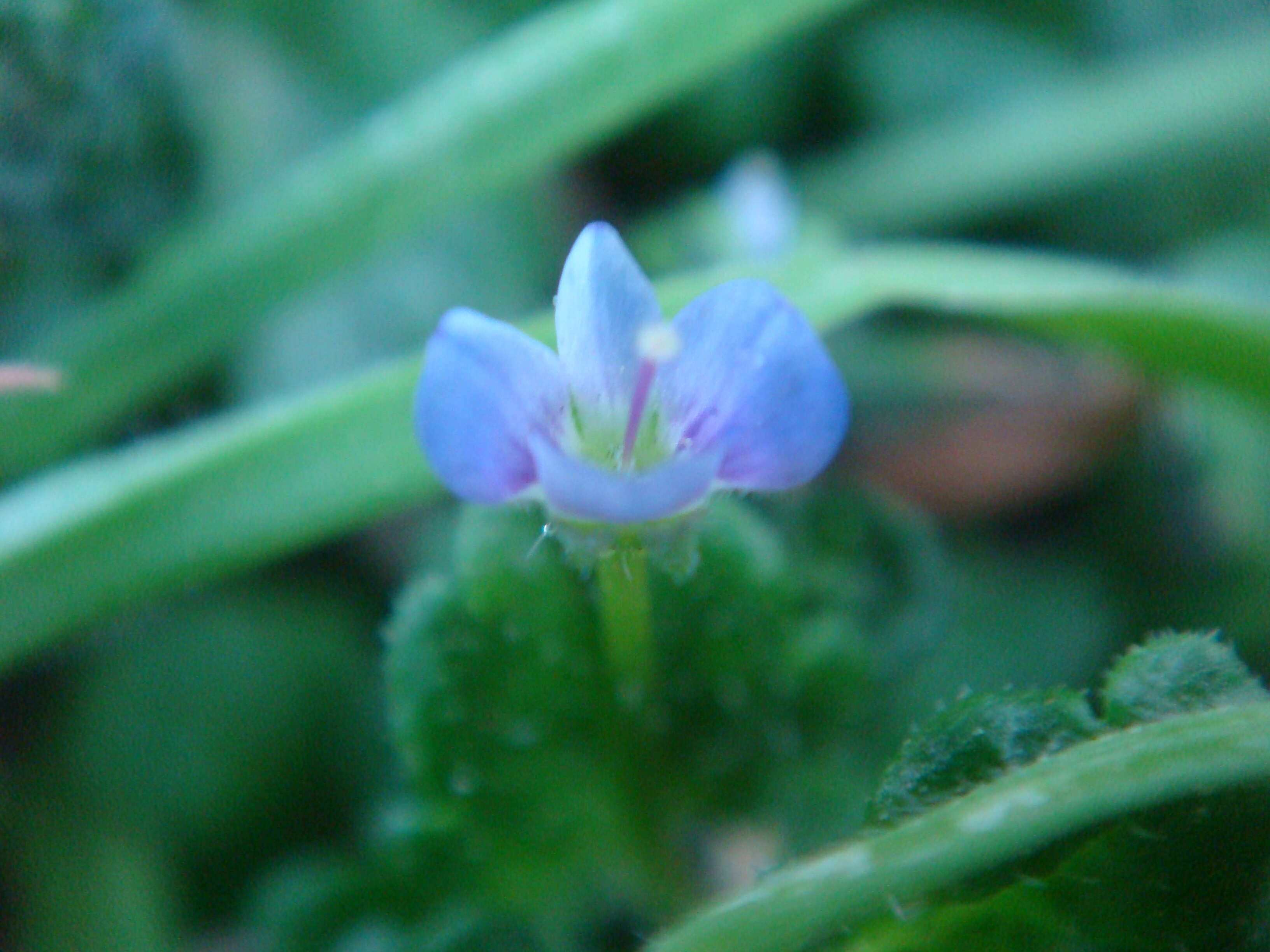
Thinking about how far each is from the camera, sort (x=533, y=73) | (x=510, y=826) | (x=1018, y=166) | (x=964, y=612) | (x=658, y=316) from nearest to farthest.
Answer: (x=658, y=316), (x=510, y=826), (x=533, y=73), (x=964, y=612), (x=1018, y=166)

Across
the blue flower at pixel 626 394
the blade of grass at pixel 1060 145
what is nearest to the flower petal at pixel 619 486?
the blue flower at pixel 626 394

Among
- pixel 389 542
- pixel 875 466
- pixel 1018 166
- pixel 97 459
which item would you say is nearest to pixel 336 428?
pixel 97 459

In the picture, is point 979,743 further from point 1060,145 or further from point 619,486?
point 1060,145

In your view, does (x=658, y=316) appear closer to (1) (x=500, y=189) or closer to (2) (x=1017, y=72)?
(1) (x=500, y=189)

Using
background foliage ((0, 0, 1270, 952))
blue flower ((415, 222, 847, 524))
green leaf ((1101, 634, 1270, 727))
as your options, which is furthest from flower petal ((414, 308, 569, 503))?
green leaf ((1101, 634, 1270, 727))

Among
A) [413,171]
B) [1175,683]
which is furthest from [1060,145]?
[1175,683]

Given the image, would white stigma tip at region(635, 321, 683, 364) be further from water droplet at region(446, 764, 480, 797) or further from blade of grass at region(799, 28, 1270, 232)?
blade of grass at region(799, 28, 1270, 232)
